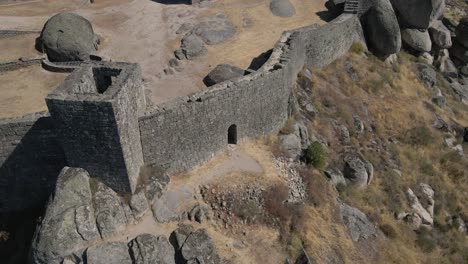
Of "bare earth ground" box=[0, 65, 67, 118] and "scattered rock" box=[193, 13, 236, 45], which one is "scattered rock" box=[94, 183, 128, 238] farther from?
"scattered rock" box=[193, 13, 236, 45]

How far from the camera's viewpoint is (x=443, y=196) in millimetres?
24531

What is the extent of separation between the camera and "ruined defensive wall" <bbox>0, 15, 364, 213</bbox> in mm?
14859

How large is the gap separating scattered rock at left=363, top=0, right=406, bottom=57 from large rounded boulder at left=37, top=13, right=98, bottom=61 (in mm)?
19281

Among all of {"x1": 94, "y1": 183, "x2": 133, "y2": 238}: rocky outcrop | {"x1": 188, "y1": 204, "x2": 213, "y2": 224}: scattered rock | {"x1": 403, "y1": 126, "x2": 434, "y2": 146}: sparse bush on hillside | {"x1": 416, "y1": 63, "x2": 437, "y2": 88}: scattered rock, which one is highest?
{"x1": 94, "y1": 183, "x2": 133, "y2": 238}: rocky outcrop

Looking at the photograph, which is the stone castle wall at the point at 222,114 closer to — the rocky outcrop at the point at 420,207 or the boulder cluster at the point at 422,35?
the boulder cluster at the point at 422,35

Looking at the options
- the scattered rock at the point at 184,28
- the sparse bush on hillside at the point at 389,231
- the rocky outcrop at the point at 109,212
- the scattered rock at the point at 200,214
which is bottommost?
the sparse bush on hillside at the point at 389,231

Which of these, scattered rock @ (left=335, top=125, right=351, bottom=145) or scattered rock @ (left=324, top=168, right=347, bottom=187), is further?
scattered rock @ (left=335, top=125, right=351, bottom=145)

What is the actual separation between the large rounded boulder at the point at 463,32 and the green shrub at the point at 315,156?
23.3 meters

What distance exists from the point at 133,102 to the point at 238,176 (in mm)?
5889

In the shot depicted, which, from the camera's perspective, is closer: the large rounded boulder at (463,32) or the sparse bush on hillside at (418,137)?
the sparse bush on hillside at (418,137)

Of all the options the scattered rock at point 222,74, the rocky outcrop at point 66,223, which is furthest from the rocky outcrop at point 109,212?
Result: the scattered rock at point 222,74

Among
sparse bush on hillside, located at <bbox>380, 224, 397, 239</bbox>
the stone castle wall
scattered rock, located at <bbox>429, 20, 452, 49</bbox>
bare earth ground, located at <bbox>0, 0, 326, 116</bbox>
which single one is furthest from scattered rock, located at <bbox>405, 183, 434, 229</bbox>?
scattered rock, located at <bbox>429, 20, 452, 49</bbox>

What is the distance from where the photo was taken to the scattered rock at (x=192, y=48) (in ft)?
85.3

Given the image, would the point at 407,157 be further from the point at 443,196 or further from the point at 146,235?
the point at 146,235
